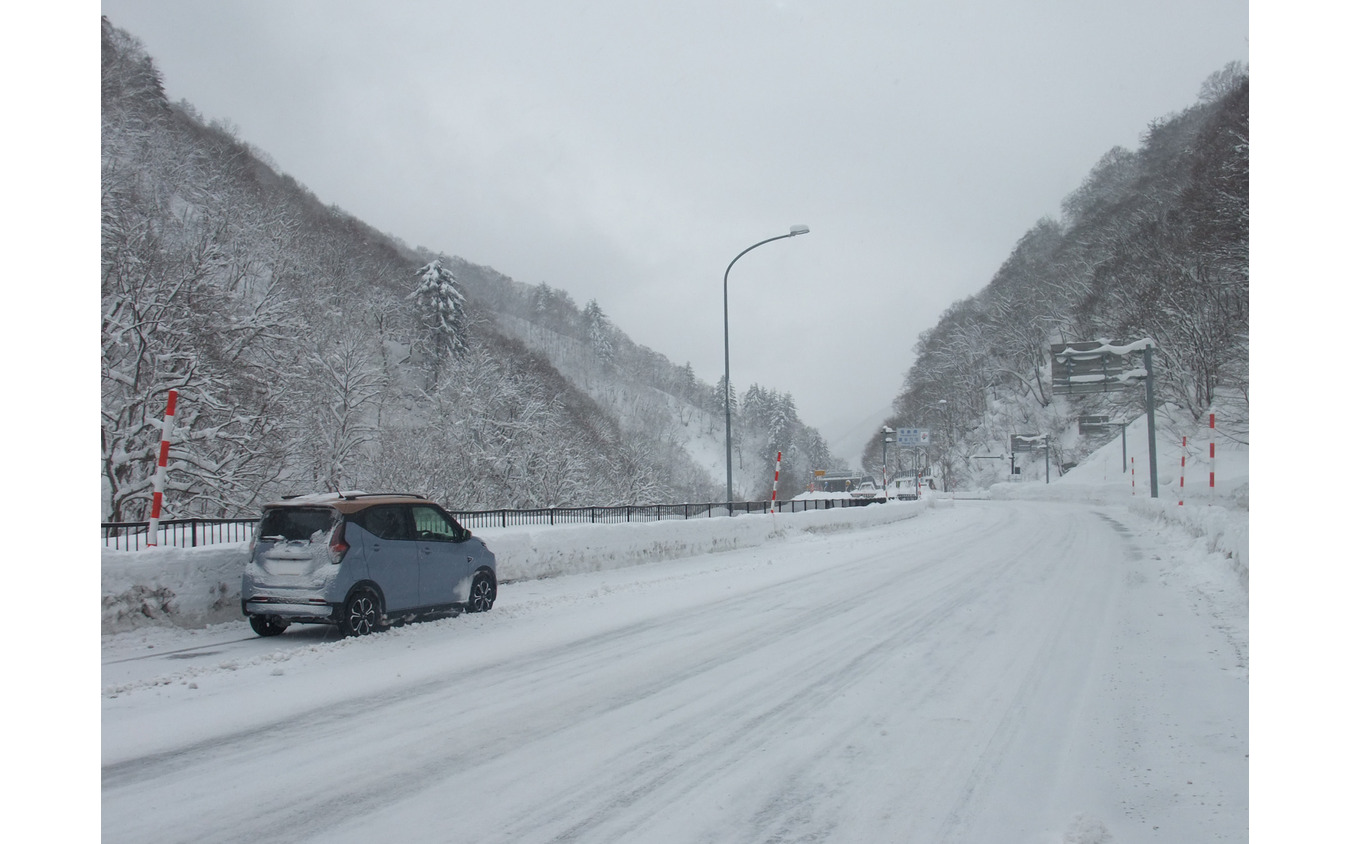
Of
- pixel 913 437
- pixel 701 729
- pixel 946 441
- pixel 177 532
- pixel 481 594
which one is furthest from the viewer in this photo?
pixel 946 441

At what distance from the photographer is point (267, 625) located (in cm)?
995

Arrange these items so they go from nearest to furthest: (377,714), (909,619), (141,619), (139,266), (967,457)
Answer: (377,714), (141,619), (909,619), (139,266), (967,457)

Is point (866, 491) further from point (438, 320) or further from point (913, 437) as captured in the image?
point (438, 320)

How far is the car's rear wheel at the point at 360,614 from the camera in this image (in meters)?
9.52

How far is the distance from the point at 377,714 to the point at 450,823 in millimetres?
2386

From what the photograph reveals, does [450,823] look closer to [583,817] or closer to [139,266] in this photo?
[583,817]

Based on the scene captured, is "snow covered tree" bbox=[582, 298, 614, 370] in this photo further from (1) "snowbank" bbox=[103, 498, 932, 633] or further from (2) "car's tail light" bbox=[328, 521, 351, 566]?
(2) "car's tail light" bbox=[328, 521, 351, 566]

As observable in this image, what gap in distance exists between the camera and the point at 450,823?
440 cm

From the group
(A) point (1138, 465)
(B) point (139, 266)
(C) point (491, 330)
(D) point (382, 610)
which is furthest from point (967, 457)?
(D) point (382, 610)

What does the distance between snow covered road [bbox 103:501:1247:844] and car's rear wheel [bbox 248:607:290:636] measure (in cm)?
23

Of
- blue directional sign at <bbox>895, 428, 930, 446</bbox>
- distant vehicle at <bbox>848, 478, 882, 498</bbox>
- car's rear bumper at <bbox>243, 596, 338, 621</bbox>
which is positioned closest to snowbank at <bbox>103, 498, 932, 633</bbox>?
car's rear bumper at <bbox>243, 596, 338, 621</bbox>

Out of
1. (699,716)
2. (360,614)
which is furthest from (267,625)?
(699,716)

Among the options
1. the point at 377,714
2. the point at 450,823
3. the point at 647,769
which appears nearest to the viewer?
the point at 450,823

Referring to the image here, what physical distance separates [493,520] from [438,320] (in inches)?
2140
